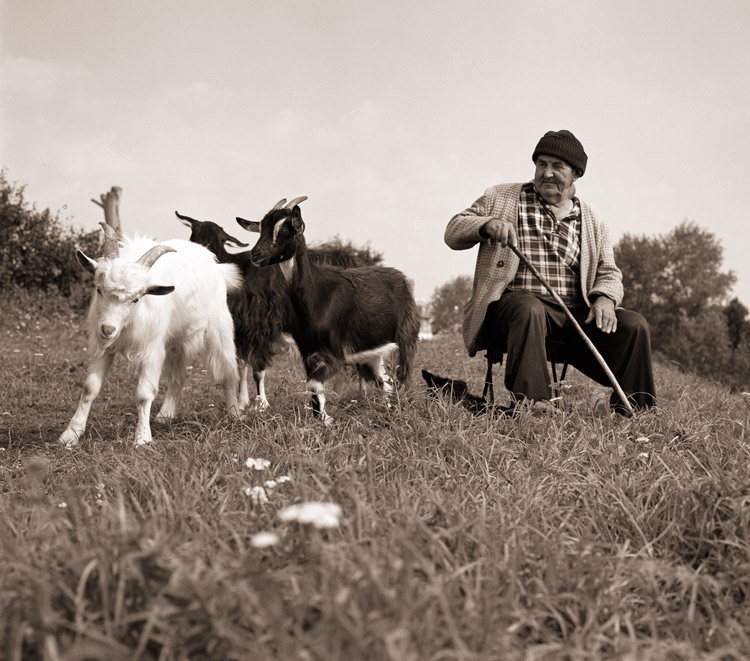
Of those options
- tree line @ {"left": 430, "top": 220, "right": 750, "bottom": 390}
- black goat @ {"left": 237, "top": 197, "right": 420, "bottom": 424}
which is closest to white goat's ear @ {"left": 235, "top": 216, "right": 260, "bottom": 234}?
black goat @ {"left": 237, "top": 197, "right": 420, "bottom": 424}

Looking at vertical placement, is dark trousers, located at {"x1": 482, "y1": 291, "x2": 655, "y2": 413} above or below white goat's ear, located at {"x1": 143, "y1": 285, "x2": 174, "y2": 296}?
below

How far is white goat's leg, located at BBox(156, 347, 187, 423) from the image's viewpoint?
239 inches

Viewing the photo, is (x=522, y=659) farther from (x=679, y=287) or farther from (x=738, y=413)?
(x=679, y=287)

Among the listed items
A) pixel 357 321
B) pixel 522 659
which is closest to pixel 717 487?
pixel 522 659

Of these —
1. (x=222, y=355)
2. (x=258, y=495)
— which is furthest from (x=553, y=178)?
(x=258, y=495)

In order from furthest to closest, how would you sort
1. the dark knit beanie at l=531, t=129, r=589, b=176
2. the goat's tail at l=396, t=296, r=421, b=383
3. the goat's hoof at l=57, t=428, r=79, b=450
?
the goat's tail at l=396, t=296, r=421, b=383
the dark knit beanie at l=531, t=129, r=589, b=176
the goat's hoof at l=57, t=428, r=79, b=450

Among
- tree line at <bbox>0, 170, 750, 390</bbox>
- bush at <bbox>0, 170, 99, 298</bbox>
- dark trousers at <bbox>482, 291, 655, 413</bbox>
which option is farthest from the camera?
tree line at <bbox>0, 170, 750, 390</bbox>

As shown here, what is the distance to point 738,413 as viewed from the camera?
5027 millimetres

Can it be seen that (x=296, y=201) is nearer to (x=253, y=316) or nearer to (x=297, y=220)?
(x=297, y=220)

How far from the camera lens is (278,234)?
215 inches

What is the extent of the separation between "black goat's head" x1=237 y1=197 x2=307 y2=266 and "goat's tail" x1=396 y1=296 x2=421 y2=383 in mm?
1747

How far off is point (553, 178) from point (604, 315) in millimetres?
1043

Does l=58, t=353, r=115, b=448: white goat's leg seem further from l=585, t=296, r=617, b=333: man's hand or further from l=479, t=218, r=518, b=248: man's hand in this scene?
l=585, t=296, r=617, b=333: man's hand

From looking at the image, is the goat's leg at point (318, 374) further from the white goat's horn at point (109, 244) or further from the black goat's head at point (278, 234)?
the white goat's horn at point (109, 244)
